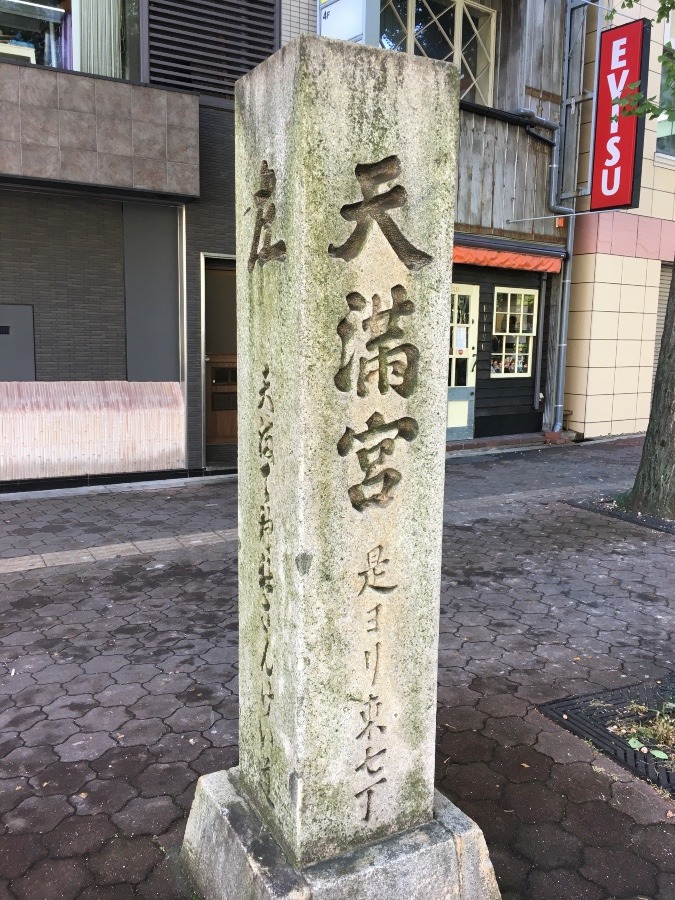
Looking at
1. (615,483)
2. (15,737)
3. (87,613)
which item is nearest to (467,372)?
(615,483)

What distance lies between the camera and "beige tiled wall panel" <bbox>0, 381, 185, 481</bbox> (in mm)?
8836

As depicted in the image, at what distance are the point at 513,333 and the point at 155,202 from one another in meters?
6.58

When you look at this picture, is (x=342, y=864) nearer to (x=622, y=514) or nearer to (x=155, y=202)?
(x=622, y=514)

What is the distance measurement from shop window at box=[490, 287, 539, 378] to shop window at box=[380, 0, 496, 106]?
3.20 meters

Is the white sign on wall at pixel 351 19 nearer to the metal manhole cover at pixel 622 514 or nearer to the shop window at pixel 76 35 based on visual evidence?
the shop window at pixel 76 35

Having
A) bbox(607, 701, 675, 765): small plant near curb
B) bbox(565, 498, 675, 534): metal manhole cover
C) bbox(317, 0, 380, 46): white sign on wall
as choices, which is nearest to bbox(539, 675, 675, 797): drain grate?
bbox(607, 701, 675, 765): small plant near curb

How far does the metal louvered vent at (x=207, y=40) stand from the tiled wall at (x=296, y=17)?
0.33m

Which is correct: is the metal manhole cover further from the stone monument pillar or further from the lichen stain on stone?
the lichen stain on stone

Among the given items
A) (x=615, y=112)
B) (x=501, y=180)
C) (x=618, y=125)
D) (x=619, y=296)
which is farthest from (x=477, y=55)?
(x=619, y=296)

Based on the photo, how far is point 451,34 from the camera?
12.2m

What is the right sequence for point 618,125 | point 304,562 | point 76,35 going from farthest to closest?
1. point 618,125
2. point 76,35
3. point 304,562

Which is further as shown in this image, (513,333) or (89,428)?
(513,333)

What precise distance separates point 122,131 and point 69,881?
7812 millimetres

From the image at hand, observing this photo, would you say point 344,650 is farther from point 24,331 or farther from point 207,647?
point 24,331
